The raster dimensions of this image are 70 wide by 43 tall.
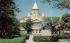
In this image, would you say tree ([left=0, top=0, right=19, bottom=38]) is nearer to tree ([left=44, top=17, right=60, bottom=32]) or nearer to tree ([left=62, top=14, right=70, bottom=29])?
tree ([left=62, top=14, right=70, bottom=29])

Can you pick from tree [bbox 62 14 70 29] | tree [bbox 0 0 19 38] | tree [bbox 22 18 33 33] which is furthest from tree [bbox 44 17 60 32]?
tree [bbox 0 0 19 38]

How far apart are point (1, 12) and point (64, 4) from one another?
18.7 feet

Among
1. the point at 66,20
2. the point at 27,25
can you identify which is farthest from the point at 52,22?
the point at 27,25

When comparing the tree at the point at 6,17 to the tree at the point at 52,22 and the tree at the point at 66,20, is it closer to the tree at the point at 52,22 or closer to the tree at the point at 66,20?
the tree at the point at 66,20

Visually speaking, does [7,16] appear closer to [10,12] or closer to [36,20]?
[10,12]

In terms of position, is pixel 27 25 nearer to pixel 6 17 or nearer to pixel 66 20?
pixel 66 20

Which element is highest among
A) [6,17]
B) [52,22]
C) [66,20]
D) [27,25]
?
[6,17]

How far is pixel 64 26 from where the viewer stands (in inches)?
1852

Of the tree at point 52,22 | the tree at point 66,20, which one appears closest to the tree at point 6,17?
the tree at point 66,20

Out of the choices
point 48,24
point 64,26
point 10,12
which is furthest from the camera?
point 48,24

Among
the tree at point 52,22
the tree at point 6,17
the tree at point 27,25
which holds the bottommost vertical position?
the tree at point 27,25

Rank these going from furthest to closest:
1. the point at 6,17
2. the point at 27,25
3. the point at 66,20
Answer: the point at 27,25, the point at 66,20, the point at 6,17

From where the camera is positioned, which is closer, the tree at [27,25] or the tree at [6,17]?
the tree at [6,17]

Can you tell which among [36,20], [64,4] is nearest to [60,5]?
[64,4]
